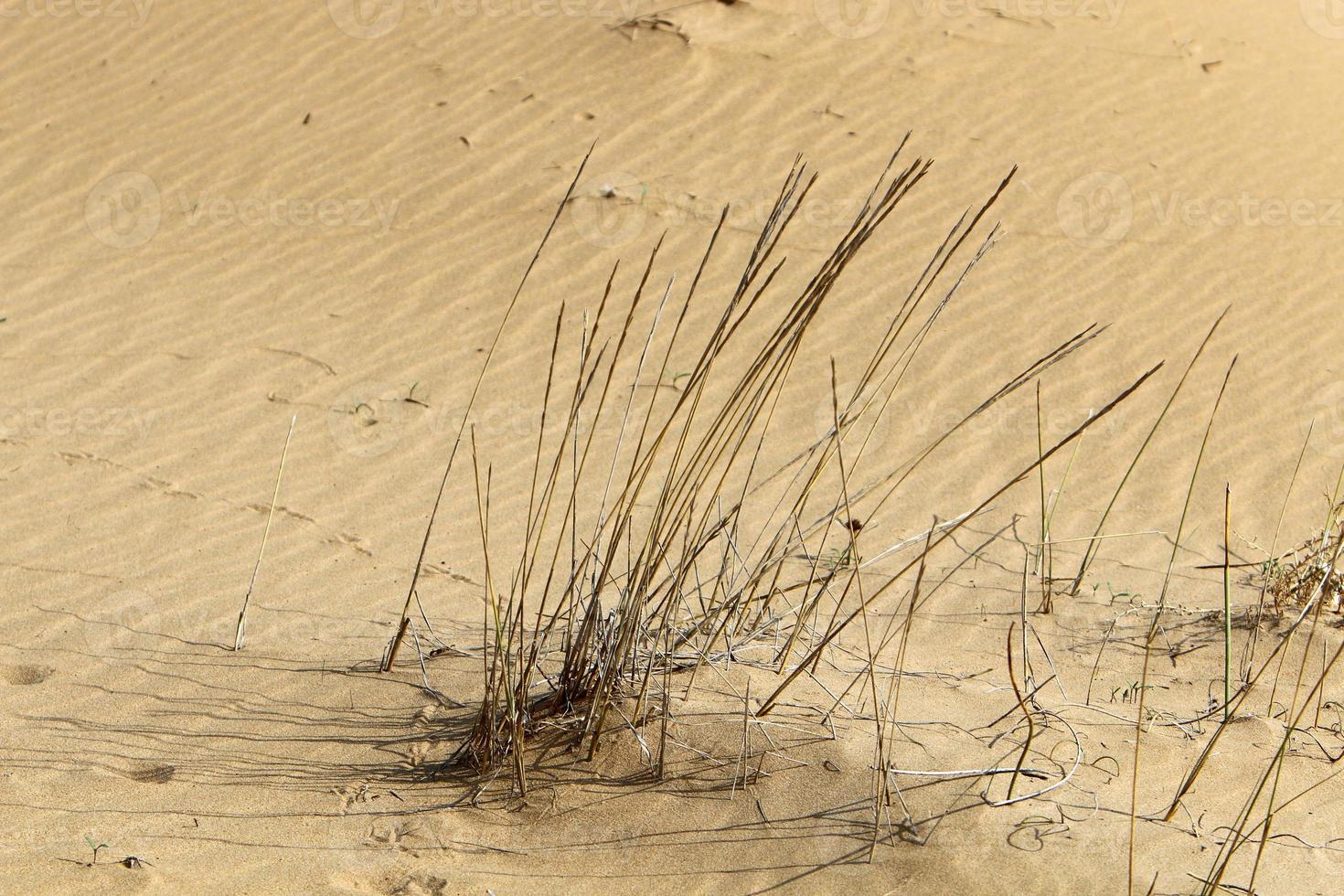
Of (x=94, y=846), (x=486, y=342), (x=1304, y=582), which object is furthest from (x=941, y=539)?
(x=486, y=342)

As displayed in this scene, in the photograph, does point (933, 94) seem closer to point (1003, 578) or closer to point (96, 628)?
point (1003, 578)

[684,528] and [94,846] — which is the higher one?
[94,846]

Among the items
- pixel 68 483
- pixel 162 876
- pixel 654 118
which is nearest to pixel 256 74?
pixel 654 118

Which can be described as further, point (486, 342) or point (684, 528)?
point (486, 342)

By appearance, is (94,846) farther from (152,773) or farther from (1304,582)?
(1304,582)

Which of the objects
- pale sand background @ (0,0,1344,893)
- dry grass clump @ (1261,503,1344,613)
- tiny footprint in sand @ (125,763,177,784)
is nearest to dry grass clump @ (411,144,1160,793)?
pale sand background @ (0,0,1344,893)

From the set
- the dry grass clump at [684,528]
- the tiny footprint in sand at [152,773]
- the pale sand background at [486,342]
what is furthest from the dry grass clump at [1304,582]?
the tiny footprint in sand at [152,773]

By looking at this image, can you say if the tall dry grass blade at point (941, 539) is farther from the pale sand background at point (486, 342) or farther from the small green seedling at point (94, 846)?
the small green seedling at point (94, 846)

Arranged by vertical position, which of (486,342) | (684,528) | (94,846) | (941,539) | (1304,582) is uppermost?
(941,539)
